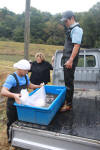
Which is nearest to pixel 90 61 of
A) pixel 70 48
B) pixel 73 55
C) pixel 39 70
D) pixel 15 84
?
pixel 39 70

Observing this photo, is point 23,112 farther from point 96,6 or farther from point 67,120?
point 96,6

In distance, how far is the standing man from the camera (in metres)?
2.73

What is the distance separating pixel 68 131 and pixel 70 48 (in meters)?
1.39

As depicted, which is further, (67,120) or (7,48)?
(7,48)

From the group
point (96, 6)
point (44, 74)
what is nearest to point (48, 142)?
point (44, 74)

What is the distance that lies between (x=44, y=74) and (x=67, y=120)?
175cm

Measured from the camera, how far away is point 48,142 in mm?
2146

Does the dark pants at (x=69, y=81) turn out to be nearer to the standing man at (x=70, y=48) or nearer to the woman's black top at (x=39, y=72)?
the standing man at (x=70, y=48)

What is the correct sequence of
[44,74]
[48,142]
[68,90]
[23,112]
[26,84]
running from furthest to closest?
[44,74] → [68,90] → [26,84] → [23,112] → [48,142]

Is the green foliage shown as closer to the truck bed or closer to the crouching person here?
the truck bed

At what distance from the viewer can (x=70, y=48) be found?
115 inches

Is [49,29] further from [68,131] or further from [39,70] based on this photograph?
[68,131]

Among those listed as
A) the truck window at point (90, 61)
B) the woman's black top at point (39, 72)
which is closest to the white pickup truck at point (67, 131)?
the woman's black top at point (39, 72)

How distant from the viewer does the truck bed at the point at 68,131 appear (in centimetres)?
204
